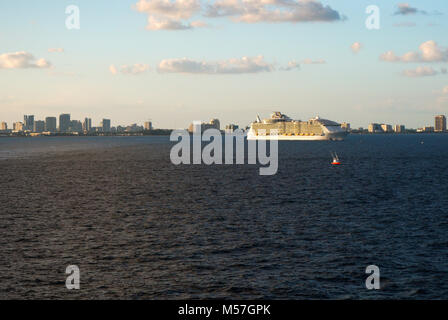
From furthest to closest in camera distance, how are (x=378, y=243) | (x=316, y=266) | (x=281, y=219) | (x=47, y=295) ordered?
1. (x=281, y=219)
2. (x=378, y=243)
3. (x=316, y=266)
4. (x=47, y=295)

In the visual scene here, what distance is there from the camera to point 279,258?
123ft

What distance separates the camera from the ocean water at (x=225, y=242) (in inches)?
1232

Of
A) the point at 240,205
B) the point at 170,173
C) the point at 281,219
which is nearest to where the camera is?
the point at 281,219

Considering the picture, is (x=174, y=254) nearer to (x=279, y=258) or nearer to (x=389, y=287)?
(x=279, y=258)

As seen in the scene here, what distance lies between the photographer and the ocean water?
31281 millimetres

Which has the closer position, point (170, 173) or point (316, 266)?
point (316, 266)

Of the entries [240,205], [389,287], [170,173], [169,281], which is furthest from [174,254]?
[170,173]

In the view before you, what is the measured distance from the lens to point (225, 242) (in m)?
42.8

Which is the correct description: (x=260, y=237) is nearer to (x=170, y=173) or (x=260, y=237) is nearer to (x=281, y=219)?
(x=281, y=219)

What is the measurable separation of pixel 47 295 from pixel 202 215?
1089 inches

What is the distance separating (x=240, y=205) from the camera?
63969mm
